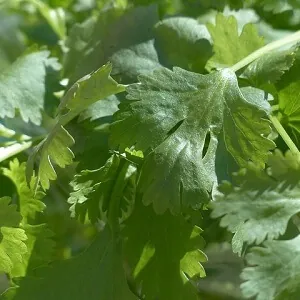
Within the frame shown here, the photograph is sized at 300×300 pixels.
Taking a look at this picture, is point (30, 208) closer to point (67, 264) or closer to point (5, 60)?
point (67, 264)

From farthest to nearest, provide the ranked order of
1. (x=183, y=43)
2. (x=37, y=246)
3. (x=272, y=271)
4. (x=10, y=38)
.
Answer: (x=10, y=38), (x=183, y=43), (x=37, y=246), (x=272, y=271)

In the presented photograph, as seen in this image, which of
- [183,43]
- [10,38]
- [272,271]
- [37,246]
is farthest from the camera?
[10,38]

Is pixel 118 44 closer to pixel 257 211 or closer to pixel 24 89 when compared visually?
pixel 24 89

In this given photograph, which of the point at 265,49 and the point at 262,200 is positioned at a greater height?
the point at 265,49

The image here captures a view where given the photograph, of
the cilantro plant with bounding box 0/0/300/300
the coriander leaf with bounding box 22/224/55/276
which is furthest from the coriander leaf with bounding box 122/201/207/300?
the coriander leaf with bounding box 22/224/55/276

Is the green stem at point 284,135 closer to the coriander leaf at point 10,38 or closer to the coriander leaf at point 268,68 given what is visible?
the coriander leaf at point 268,68

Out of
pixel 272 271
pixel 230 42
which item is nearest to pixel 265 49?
pixel 230 42

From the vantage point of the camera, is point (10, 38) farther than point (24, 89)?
Yes

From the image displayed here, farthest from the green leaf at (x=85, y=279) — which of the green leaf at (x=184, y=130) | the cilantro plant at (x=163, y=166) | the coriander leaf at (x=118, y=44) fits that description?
the coriander leaf at (x=118, y=44)
